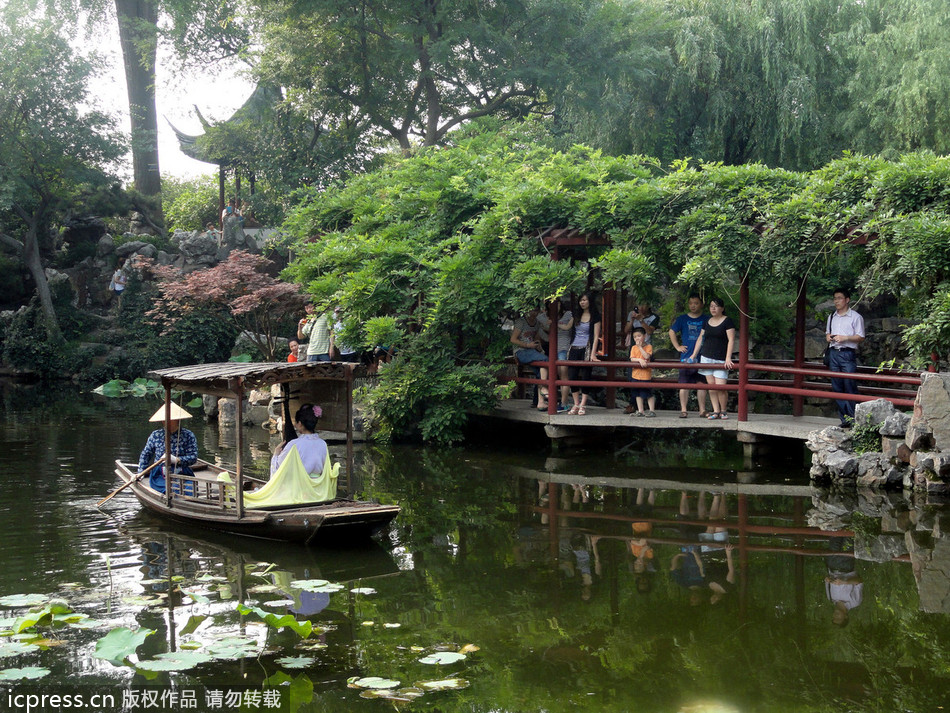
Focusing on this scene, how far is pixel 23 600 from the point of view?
649 cm

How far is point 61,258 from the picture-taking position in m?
28.4

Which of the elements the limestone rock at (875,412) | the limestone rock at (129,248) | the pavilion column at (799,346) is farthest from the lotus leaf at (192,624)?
the limestone rock at (129,248)

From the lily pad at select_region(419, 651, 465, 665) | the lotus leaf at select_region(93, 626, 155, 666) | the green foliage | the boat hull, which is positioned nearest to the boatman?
the boat hull

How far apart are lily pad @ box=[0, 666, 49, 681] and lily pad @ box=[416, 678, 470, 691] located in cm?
216

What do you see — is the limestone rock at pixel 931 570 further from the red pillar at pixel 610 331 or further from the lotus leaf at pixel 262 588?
the red pillar at pixel 610 331

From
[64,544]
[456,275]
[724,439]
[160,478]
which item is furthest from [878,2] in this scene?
[64,544]

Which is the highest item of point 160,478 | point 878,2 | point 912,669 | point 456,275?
point 878,2

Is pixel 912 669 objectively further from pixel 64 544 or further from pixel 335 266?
pixel 335 266

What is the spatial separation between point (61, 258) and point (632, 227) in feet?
72.0

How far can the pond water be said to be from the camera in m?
5.32

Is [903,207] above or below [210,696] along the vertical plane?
above

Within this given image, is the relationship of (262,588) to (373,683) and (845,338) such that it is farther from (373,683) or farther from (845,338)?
(845,338)

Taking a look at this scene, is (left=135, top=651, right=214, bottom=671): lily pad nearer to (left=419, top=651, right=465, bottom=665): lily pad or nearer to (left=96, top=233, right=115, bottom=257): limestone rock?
(left=419, top=651, right=465, bottom=665): lily pad

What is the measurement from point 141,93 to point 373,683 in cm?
2976
